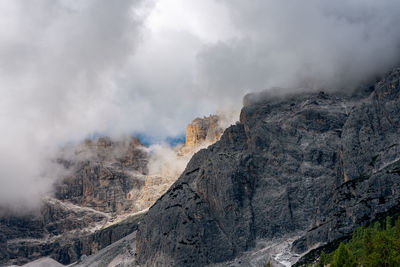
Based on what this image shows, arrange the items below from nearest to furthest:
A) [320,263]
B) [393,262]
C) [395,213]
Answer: [393,262]
[320,263]
[395,213]

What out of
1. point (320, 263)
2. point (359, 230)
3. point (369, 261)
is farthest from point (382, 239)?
point (359, 230)

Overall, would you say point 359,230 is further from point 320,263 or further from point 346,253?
point 346,253

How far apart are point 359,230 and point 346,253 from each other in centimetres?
9608

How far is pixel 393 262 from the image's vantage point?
104438 millimetres

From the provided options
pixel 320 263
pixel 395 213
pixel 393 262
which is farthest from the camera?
Answer: pixel 395 213

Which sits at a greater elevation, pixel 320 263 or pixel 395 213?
pixel 395 213

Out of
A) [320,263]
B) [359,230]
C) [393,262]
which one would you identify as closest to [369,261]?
[393,262]

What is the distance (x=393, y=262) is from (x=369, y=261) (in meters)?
5.09

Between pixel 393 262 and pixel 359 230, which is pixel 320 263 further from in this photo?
pixel 393 262

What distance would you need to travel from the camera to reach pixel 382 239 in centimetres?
11044

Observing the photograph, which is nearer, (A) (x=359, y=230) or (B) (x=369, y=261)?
(B) (x=369, y=261)

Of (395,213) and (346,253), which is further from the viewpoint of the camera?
(395,213)

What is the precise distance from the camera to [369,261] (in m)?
107

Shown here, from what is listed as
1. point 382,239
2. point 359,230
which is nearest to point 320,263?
point 359,230
